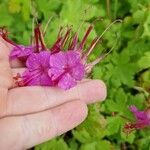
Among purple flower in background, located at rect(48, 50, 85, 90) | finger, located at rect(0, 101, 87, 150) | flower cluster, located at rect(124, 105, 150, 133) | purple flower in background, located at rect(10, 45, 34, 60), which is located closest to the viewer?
finger, located at rect(0, 101, 87, 150)

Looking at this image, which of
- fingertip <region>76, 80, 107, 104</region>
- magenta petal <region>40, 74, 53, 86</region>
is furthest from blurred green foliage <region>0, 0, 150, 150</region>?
magenta petal <region>40, 74, 53, 86</region>

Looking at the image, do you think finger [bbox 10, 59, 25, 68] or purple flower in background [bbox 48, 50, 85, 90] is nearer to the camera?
purple flower in background [bbox 48, 50, 85, 90]

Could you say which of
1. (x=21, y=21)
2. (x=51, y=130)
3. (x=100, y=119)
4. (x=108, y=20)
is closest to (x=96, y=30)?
(x=108, y=20)

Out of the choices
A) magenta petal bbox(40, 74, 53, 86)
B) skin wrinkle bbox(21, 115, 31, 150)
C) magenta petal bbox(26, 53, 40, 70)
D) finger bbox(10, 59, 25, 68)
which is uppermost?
magenta petal bbox(26, 53, 40, 70)

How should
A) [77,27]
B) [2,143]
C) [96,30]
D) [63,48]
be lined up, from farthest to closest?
1. [96,30]
2. [77,27]
3. [63,48]
4. [2,143]

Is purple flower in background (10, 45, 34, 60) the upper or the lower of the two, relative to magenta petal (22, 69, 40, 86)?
upper

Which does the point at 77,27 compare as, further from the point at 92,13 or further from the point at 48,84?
the point at 48,84

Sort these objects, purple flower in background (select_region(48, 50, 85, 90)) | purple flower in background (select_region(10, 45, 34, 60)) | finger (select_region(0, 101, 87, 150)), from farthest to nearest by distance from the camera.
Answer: purple flower in background (select_region(10, 45, 34, 60)), purple flower in background (select_region(48, 50, 85, 90)), finger (select_region(0, 101, 87, 150))

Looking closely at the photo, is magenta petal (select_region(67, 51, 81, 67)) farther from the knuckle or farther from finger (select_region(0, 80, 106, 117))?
the knuckle
